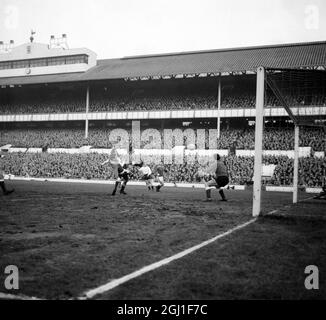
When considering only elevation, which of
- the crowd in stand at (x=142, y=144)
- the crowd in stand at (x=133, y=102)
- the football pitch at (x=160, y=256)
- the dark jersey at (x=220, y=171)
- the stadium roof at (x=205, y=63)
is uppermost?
the stadium roof at (x=205, y=63)

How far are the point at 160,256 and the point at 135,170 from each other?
29.1 meters

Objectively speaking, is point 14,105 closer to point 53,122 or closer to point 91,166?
point 53,122

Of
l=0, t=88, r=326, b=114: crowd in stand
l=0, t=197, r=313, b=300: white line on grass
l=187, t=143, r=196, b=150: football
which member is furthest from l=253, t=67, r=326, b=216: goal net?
l=187, t=143, r=196, b=150: football

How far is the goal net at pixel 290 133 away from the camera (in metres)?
9.73

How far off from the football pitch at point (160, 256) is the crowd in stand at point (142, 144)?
72.4ft

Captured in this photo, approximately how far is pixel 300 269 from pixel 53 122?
47.6 m

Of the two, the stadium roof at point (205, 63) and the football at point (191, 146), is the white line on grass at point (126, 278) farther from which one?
the stadium roof at point (205, 63)

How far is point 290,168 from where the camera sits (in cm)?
2850

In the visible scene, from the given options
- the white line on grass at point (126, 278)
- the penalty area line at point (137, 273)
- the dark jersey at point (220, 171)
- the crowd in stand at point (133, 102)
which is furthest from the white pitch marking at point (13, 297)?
the crowd in stand at point (133, 102)

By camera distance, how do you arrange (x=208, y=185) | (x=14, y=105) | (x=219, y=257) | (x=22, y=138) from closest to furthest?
(x=219, y=257), (x=208, y=185), (x=22, y=138), (x=14, y=105)

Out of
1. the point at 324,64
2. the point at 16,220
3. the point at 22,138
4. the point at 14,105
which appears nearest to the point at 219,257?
the point at 16,220

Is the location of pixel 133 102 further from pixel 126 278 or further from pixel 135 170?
pixel 126 278

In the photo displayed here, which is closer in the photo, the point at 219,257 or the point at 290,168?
the point at 219,257

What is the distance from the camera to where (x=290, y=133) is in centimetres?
3556
